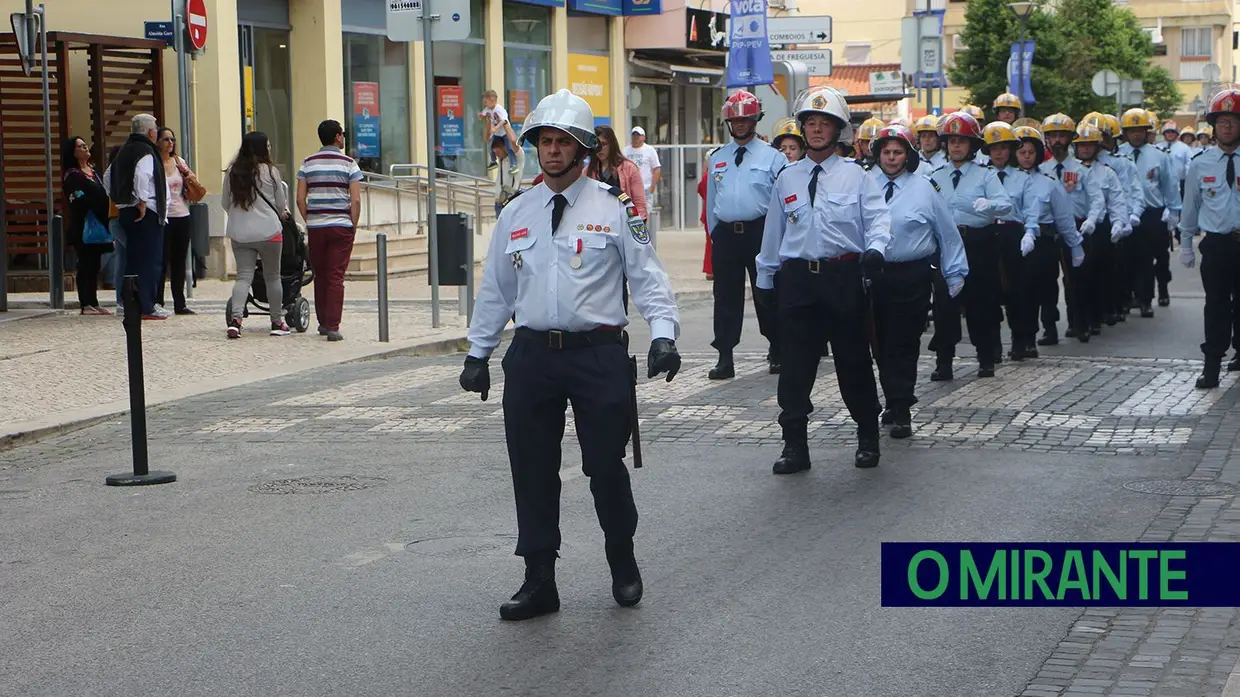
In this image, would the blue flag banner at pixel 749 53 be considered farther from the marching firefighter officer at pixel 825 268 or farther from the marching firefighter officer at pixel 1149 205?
the marching firefighter officer at pixel 825 268

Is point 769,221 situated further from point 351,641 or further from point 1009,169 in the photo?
point 1009,169

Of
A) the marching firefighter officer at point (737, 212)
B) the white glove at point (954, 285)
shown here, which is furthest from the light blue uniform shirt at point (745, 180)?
the white glove at point (954, 285)

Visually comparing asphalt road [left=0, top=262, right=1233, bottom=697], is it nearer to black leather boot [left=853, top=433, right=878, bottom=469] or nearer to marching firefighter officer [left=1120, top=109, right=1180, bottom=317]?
black leather boot [left=853, top=433, right=878, bottom=469]

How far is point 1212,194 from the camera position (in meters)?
12.5

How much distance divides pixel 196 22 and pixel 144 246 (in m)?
4.39

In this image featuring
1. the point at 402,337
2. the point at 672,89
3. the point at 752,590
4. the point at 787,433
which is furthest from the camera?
the point at 672,89

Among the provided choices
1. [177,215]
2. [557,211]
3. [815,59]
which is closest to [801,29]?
[815,59]

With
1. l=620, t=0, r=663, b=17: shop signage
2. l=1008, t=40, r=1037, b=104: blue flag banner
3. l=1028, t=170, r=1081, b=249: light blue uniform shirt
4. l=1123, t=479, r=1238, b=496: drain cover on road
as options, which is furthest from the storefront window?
l=1123, t=479, r=1238, b=496: drain cover on road

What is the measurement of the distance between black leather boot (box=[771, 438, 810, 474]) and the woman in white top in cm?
1047

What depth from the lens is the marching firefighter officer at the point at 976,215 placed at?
540 inches

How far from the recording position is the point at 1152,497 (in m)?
8.45

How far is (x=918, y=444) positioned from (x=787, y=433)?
1.14 meters

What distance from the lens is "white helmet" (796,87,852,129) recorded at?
9305 millimetres

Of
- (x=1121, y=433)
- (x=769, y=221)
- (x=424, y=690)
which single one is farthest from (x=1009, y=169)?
(x=424, y=690)
